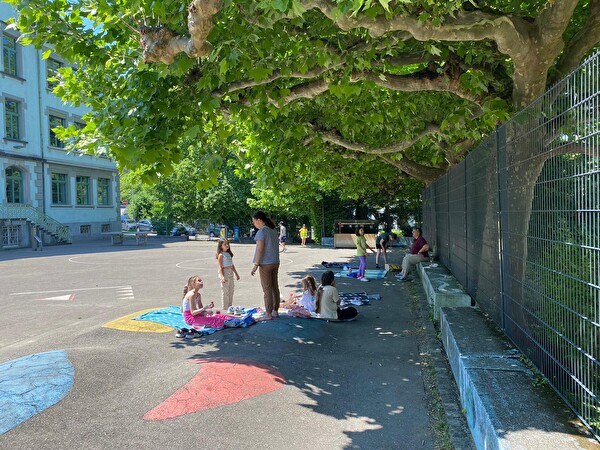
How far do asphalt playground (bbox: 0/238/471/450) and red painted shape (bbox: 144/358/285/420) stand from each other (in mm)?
21

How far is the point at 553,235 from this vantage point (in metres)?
3.69

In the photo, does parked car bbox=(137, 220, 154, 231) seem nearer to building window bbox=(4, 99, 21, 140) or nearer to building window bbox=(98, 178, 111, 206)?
building window bbox=(98, 178, 111, 206)

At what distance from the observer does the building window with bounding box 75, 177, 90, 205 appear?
38.8 metres

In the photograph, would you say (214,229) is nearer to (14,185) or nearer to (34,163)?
(34,163)

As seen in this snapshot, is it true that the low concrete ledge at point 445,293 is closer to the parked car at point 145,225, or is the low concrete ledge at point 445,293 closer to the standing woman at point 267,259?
the standing woman at point 267,259

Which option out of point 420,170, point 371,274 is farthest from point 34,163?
point 420,170

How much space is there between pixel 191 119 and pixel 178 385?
437 centimetres

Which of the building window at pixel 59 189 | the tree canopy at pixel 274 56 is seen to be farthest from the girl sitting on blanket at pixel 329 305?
the building window at pixel 59 189

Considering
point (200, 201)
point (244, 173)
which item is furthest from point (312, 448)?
point (200, 201)

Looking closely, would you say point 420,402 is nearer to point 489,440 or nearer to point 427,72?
point 489,440

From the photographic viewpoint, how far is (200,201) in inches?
1612

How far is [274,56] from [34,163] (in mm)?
31093

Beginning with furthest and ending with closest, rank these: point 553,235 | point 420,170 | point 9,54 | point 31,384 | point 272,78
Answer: point 9,54
point 420,170
point 272,78
point 31,384
point 553,235

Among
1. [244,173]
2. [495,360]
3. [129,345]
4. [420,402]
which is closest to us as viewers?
[495,360]
